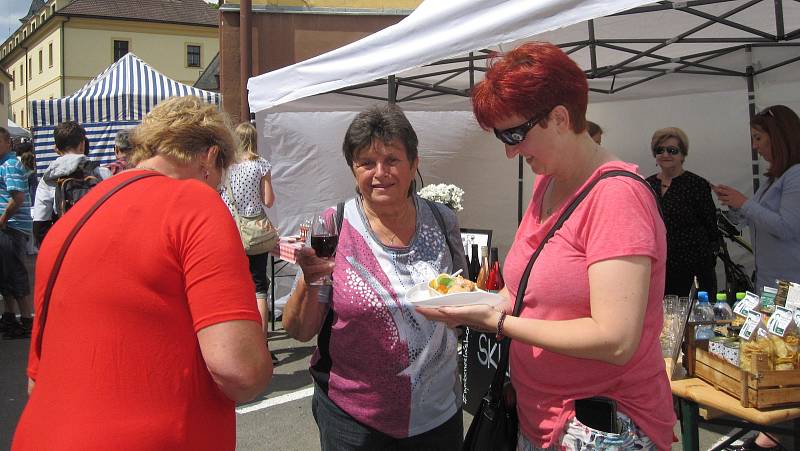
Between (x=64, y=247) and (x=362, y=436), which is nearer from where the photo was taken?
(x=64, y=247)

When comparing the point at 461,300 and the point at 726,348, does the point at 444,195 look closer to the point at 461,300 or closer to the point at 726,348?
the point at 726,348

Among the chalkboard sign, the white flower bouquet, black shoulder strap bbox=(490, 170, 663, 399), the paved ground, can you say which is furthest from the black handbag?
the white flower bouquet

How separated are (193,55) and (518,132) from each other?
49.8 meters

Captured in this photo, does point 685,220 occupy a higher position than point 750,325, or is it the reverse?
point 685,220

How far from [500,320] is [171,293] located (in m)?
0.75

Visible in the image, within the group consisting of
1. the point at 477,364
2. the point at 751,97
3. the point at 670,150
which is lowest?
the point at 477,364

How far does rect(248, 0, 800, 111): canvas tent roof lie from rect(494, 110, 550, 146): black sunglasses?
1.42m

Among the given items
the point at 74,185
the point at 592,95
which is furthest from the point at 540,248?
the point at 592,95

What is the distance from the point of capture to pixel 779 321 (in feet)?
7.22

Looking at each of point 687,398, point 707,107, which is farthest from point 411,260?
point 707,107

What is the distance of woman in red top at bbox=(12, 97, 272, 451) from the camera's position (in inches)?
50.5

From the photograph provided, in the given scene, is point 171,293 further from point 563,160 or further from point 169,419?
point 563,160

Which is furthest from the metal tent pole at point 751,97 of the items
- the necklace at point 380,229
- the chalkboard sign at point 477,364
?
the necklace at point 380,229

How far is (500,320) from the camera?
149 cm
